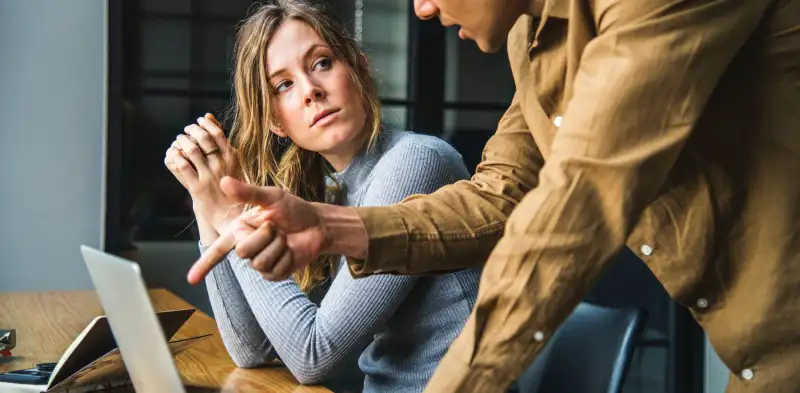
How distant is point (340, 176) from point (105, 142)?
6.11 ft

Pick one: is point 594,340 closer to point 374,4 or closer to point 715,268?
point 715,268

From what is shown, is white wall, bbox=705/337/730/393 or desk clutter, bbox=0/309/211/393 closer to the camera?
desk clutter, bbox=0/309/211/393

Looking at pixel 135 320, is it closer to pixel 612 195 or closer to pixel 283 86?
pixel 612 195

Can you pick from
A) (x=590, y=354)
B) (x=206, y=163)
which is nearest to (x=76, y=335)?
(x=206, y=163)

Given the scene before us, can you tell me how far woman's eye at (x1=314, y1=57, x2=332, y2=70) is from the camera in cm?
186

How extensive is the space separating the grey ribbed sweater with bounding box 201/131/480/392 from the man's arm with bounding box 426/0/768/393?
71 cm

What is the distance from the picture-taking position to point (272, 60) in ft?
6.12

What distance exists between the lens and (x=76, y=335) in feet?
6.38

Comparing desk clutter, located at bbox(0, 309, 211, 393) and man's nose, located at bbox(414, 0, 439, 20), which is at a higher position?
man's nose, located at bbox(414, 0, 439, 20)

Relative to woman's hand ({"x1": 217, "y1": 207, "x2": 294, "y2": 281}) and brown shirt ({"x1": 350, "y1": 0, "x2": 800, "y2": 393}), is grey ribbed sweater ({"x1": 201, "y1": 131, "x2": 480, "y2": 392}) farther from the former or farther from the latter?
woman's hand ({"x1": 217, "y1": 207, "x2": 294, "y2": 281})

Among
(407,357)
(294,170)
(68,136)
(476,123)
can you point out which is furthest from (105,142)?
(407,357)

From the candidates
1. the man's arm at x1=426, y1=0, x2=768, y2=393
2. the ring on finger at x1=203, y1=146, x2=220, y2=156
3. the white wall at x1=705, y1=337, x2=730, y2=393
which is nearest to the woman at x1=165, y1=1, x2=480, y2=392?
the ring on finger at x1=203, y1=146, x2=220, y2=156

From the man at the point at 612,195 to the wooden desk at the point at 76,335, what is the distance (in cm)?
45

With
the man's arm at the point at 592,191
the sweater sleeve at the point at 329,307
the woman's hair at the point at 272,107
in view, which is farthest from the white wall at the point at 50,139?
the man's arm at the point at 592,191
